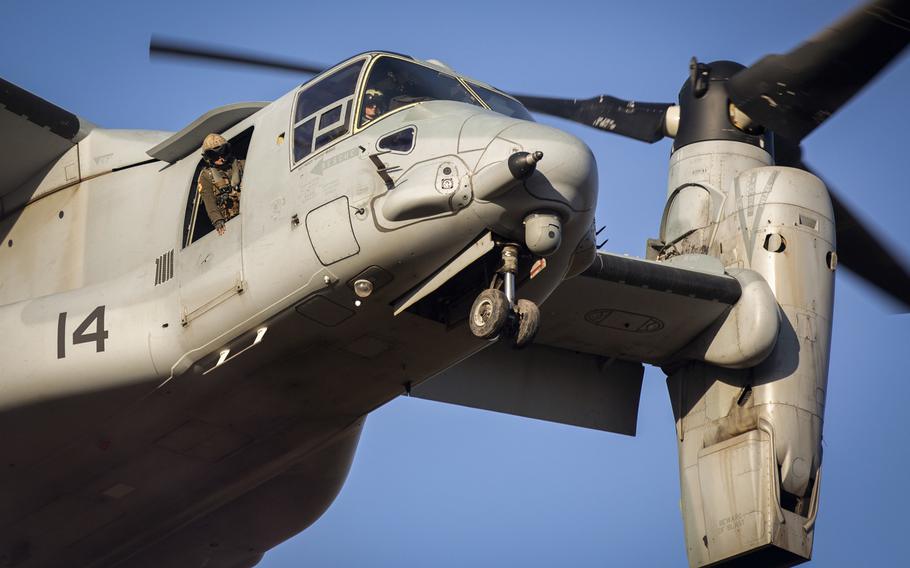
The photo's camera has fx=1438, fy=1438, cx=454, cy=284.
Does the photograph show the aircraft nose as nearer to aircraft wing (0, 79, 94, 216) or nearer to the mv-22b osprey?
the mv-22b osprey

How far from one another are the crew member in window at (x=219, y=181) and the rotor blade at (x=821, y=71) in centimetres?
674

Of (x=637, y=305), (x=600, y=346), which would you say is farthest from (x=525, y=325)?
(x=600, y=346)

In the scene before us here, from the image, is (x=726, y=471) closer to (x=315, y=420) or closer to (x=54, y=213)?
(x=315, y=420)

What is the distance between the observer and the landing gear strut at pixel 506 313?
35.5 feet

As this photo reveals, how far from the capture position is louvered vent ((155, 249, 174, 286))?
41.7ft

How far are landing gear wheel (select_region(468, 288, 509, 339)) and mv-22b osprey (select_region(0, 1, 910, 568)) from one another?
2 cm

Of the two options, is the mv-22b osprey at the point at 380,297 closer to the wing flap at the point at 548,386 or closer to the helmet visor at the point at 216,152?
the wing flap at the point at 548,386

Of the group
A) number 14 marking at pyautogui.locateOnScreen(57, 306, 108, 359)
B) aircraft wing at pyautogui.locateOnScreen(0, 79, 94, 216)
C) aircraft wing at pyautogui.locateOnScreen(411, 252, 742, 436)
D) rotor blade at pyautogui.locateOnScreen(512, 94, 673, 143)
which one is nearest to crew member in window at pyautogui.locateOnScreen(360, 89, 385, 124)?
number 14 marking at pyautogui.locateOnScreen(57, 306, 108, 359)

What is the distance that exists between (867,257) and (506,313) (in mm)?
8458

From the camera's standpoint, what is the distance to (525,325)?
10945 mm

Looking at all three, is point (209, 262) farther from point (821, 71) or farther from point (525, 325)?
point (821, 71)

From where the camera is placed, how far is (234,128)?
517 inches

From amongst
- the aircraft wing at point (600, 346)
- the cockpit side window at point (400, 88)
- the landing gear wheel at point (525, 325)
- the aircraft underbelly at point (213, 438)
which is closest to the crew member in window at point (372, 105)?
the cockpit side window at point (400, 88)

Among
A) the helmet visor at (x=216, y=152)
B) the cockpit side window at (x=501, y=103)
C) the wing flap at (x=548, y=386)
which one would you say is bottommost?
the wing flap at (x=548, y=386)
